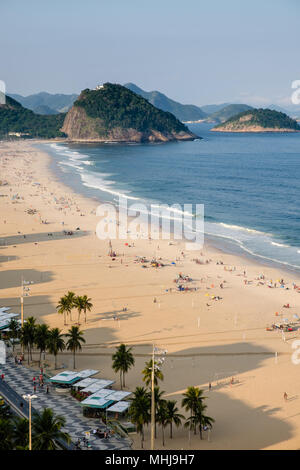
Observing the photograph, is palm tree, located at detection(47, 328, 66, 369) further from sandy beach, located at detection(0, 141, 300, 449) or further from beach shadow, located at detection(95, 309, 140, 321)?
beach shadow, located at detection(95, 309, 140, 321)

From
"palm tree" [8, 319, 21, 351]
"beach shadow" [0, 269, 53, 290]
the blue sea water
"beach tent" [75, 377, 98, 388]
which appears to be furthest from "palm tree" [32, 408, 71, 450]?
the blue sea water

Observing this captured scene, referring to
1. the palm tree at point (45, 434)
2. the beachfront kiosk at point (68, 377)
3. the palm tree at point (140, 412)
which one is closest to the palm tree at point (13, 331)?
the beachfront kiosk at point (68, 377)

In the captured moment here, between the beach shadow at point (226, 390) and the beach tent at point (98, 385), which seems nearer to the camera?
the beach shadow at point (226, 390)

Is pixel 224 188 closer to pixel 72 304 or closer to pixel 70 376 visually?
pixel 72 304

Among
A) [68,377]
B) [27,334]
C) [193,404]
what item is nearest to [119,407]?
[193,404]

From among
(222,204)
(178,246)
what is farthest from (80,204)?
(178,246)

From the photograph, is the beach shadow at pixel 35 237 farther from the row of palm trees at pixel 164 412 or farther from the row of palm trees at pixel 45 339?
the row of palm trees at pixel 164 412

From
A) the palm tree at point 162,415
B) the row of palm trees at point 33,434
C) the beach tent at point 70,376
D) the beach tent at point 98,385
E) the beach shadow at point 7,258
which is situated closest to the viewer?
the row of palm trees at point 33,434

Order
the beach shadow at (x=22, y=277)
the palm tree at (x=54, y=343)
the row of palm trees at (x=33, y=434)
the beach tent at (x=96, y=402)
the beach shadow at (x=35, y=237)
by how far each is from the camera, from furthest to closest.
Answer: the beach shadow at (x=35, y=237)
the beach shadow at (x=22, y=277)
the palm tree at (x=54, y=343)
the beach tent at (x=96, y=402)
the row of palm trees at (x=33, y=434)
